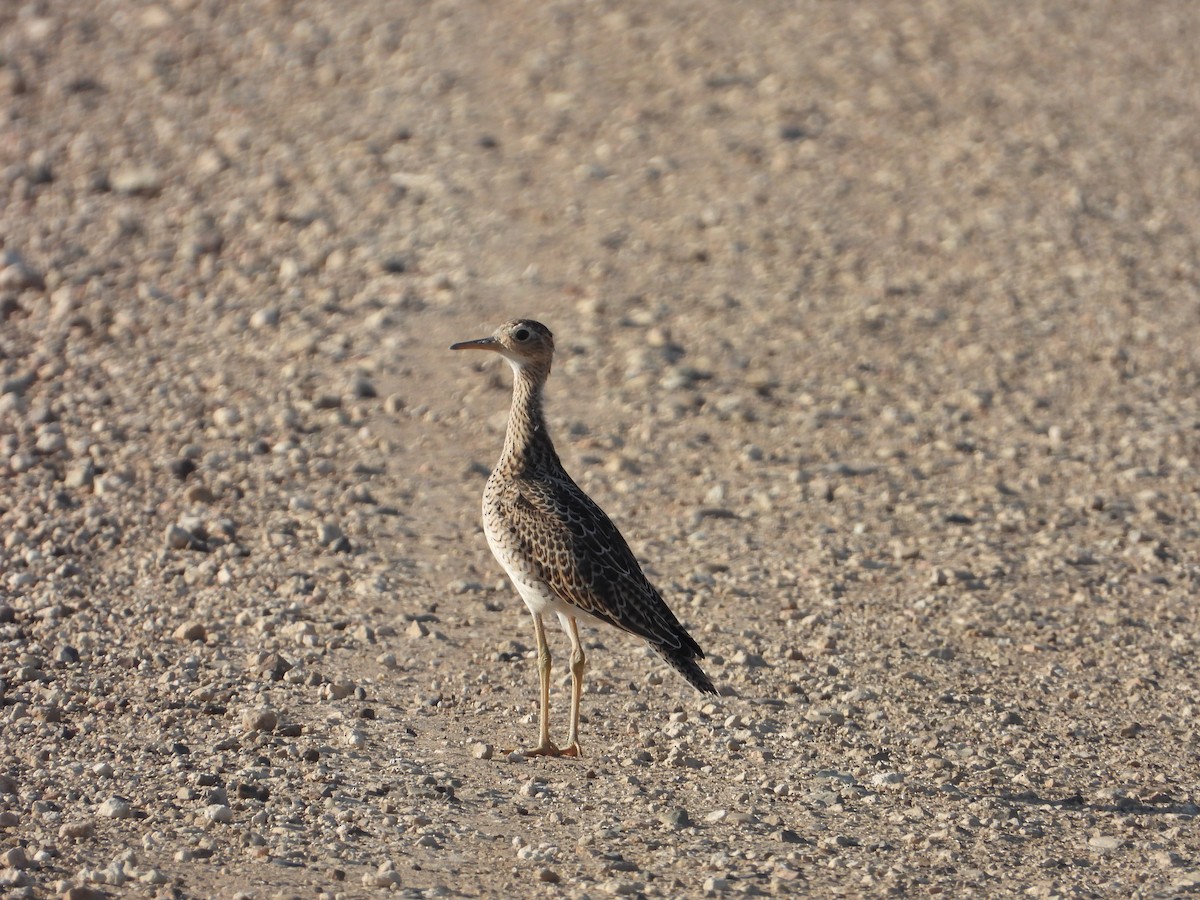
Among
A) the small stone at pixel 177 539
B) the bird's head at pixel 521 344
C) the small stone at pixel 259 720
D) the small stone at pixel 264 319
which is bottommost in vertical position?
the small stone at pixel 259 720

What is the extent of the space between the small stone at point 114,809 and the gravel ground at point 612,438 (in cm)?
6

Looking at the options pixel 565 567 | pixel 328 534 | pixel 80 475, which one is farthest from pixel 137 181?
pixel 565 567

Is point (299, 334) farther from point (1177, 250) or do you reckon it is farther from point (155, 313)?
point (1177, 250)

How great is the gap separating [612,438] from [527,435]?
313cm

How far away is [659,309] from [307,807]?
23.0 feet

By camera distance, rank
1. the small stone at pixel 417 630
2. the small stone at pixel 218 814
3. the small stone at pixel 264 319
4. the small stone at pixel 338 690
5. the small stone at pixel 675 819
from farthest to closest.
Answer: the small stone at pixel 264 319 → the small stone at pixel 417 630 → the small stone at pixel 338 690 → the small stone at pixel 675 819 → the small stone at pixel 218 814

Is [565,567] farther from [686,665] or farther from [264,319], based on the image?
[264,319]

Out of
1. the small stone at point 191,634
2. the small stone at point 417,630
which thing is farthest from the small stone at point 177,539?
the small stone at point 417,630

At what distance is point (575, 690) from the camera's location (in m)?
7.74

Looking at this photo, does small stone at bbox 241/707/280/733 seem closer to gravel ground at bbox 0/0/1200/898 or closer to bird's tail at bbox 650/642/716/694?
gravel ground at bbox 0/0/1200/898

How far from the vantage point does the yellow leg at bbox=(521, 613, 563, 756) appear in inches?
299

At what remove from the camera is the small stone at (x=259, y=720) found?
755 centimetres

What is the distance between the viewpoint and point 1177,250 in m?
14.8

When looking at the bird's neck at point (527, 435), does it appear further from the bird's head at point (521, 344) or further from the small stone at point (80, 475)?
the small stone at point (80, 475)
